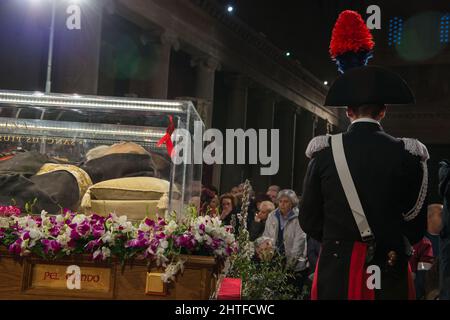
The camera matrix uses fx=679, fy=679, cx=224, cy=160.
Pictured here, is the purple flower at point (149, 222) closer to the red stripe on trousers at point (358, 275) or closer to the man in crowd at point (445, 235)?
the red stripe on trousers at point (358, 275)

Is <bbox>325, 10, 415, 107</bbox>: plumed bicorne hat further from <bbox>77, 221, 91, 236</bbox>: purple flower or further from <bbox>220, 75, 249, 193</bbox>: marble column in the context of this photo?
<bbox>220, 75, 249, 193</bbox>: marble column

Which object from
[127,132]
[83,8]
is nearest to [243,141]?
[83,8]

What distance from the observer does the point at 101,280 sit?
4.26m

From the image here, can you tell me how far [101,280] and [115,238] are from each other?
281mm

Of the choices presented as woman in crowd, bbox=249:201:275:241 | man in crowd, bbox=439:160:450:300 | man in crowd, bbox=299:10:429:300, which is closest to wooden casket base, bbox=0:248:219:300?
man in crowd, bbox=299:10:429:300

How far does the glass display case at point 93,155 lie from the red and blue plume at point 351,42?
1.39 meters

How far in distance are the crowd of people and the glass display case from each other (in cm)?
120

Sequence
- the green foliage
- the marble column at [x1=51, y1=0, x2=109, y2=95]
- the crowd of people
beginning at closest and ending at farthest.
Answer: the green foliage → the crowd of people → the marble column at [x1=51, y1=0, x2=109, y2=95]

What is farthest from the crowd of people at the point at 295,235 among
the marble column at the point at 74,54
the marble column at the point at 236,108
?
the marble column at the point at 236,108

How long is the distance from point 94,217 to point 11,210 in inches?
26.6

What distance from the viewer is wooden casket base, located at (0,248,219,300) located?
4.18m

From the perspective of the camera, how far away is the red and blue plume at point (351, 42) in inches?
163
